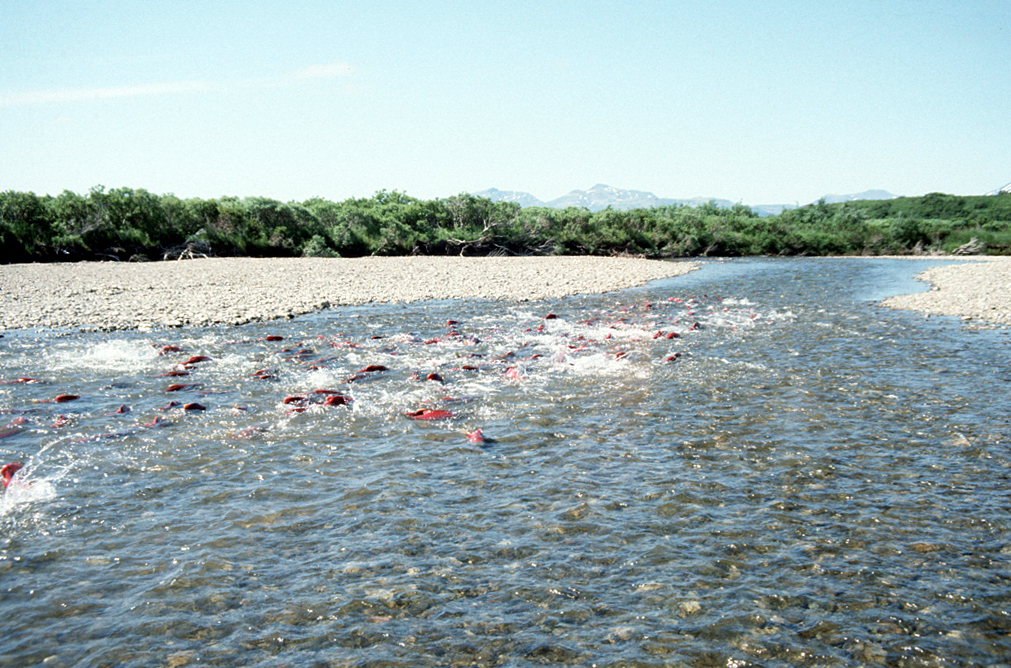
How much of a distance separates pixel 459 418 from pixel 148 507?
13.7 ft

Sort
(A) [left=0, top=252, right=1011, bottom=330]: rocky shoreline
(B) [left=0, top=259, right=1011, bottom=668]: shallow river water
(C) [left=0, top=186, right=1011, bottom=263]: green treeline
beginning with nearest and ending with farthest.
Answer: (B) [left=0, top=259, right=1011, bottom=668]: shallow river water, (A) [left=0, top=252, right=1011, bottom=330]: rocky shoreline, (C) [left=0, top=186, right=1011, bottom=263]: green treeline

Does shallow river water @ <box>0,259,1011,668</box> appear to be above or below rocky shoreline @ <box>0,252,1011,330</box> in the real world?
below

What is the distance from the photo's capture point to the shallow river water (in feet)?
14.4

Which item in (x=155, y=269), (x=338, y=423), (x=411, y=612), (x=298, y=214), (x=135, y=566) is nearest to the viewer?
(x=411, y=612)

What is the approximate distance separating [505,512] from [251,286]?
71.9 feet

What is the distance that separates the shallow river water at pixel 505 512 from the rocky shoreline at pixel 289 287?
5.94 m

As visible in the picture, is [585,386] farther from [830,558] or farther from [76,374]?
[76,374]

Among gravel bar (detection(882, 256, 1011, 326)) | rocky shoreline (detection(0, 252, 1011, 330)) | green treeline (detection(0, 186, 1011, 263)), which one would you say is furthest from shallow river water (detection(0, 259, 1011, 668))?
green treeline (detection(0, 186, 1011, 263))

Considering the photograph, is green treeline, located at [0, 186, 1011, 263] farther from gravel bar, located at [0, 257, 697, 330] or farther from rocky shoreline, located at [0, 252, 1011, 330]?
rocky shoreline, located at [0, 252, 1011, 330]

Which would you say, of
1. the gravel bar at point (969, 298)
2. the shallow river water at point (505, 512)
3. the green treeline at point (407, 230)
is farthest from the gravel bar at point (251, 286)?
the gravel bar at point (969, 298)

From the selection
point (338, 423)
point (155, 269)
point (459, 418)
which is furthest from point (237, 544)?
point (155, 269)

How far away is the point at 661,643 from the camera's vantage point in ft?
14.1

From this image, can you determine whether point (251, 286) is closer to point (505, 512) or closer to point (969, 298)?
point (505, 512)

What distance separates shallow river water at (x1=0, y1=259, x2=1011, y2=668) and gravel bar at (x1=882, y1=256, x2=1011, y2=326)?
26.3 ft
